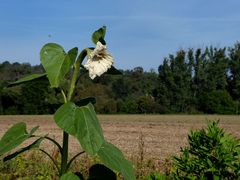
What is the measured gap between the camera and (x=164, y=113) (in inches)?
2911

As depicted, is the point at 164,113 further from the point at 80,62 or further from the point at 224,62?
the point at 80,62

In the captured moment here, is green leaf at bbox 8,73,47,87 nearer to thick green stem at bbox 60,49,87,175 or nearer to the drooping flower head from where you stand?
thick green stem at bbox 60,49,87,175

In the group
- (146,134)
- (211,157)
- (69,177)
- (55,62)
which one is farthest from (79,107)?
(146,134)

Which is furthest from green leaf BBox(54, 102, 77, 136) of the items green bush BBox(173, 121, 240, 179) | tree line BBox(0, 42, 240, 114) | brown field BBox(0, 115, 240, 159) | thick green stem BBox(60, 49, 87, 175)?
tree line BBox(0, 42, 240, 114)

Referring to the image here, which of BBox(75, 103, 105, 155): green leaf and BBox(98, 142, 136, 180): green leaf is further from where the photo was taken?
BBox(98, 142, 136, 180): green leaf

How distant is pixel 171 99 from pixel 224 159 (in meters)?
71.2

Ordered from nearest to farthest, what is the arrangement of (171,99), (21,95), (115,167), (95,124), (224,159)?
(95,124) < (115,167) < (224,159) < (21,95) < (171,99)

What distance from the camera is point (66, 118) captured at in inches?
77.4

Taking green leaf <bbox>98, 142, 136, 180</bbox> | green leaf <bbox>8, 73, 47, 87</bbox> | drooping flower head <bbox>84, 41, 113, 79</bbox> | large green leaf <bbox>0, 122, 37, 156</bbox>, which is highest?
drooping flower head <bbox>84, 41, 113, 79</bbox>

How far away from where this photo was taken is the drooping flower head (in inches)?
78.1

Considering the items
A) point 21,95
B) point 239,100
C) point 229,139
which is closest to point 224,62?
point 239,100

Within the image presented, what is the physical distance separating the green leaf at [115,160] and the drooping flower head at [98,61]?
1.11 feet

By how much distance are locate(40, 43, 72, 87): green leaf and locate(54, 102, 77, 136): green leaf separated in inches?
3.9

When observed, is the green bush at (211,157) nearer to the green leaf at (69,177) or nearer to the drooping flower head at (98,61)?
the green leaf at (69,177)
